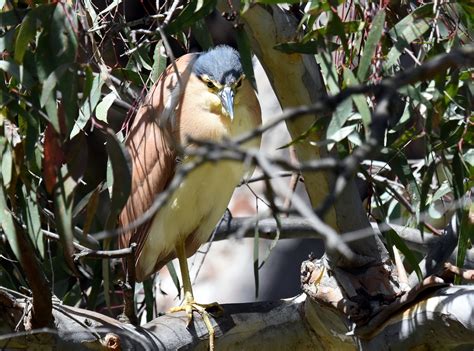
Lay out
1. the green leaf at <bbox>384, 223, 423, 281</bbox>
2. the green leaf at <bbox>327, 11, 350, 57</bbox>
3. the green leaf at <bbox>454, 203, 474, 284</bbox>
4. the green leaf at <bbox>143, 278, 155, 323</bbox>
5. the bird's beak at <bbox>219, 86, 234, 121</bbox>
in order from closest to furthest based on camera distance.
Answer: the green leaf at <bbox>327, 11, 350, 57</bbox> < the green leaf at <bbox>454, 203, 474, 284</bbox> < the green leaf at <bbox>384, 223, 423, 281</bbox> < the bird's beak at <bbox>219, 86, 234, 121</bbox> < the green leaf at <bbox>143, 278, 155, 323</bbox>

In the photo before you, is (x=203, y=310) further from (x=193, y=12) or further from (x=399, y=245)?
(x=193, y=12)

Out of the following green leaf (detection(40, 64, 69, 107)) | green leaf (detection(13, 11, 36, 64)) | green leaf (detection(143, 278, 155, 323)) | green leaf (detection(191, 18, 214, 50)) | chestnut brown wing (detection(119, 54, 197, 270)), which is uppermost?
green leaf (detection(13, 11, 36, 64))

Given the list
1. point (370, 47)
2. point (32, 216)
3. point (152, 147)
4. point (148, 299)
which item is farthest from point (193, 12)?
point (148, 299)

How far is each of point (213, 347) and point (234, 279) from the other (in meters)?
1.87

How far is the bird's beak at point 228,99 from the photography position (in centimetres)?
199

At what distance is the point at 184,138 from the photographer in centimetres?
196

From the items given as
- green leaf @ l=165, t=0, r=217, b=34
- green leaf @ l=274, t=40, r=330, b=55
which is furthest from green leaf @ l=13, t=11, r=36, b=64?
green leaf @ l=274, t=40, r=330, b=55

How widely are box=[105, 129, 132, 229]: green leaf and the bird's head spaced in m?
0.70

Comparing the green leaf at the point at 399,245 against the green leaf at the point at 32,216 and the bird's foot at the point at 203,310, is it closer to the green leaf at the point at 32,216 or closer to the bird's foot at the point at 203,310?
the bird's foot at the point at 203,310

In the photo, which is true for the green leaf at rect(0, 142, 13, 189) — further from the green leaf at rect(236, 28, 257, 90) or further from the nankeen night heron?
the nankeen night heron

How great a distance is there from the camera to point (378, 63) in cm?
154

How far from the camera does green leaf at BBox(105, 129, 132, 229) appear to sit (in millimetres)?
1321

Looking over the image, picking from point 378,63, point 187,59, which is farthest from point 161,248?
point 378,63

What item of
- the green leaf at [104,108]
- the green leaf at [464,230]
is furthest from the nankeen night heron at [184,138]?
the green leaf at [464,230]
